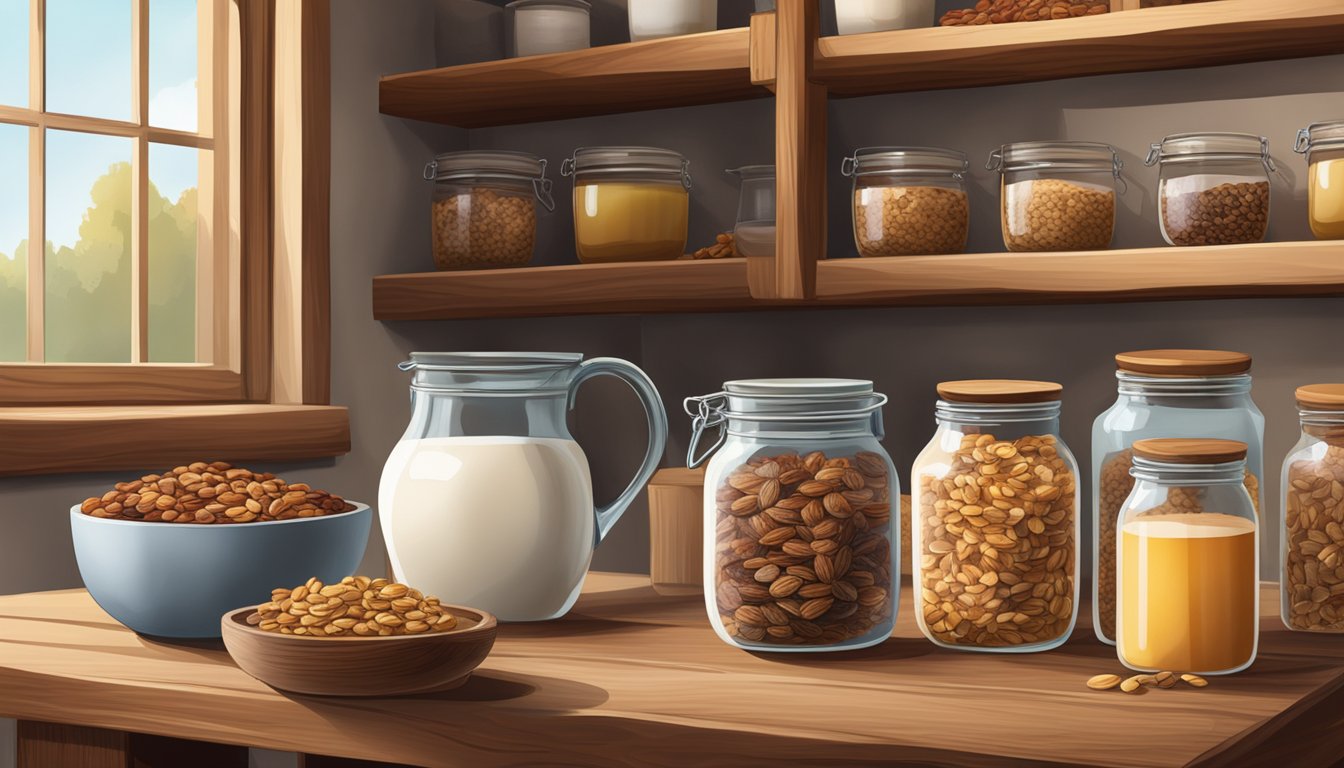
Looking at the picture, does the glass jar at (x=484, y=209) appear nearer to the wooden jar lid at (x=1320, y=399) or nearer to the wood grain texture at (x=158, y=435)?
the wood grain texture at (x=158, y=435)

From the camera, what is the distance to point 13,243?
5.74ft

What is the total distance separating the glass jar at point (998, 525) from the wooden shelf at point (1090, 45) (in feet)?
2.11

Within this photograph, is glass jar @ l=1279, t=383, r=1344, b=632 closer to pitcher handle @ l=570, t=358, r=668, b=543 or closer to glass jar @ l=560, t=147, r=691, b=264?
pitcher handle @ l=570, t=358, r=668, b=543

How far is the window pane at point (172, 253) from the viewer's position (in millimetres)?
1910

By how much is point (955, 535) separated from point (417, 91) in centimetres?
123

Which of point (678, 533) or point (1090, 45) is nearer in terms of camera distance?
point (678, 533)

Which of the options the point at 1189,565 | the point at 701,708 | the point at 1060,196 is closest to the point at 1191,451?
the point at 1189,565

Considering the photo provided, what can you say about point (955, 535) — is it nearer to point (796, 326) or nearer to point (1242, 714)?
point (1242, 714)

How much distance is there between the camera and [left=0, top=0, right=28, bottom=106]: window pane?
175cm

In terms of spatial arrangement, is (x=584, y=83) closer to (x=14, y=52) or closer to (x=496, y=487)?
(x=14, y=52)

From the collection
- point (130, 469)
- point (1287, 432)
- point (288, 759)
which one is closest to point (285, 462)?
point (130, 469)

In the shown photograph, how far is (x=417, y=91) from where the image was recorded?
2039mm

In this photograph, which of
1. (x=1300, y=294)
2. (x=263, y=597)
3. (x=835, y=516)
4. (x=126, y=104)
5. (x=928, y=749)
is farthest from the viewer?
(x=126, y=104)

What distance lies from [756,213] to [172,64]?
83 centimetres
